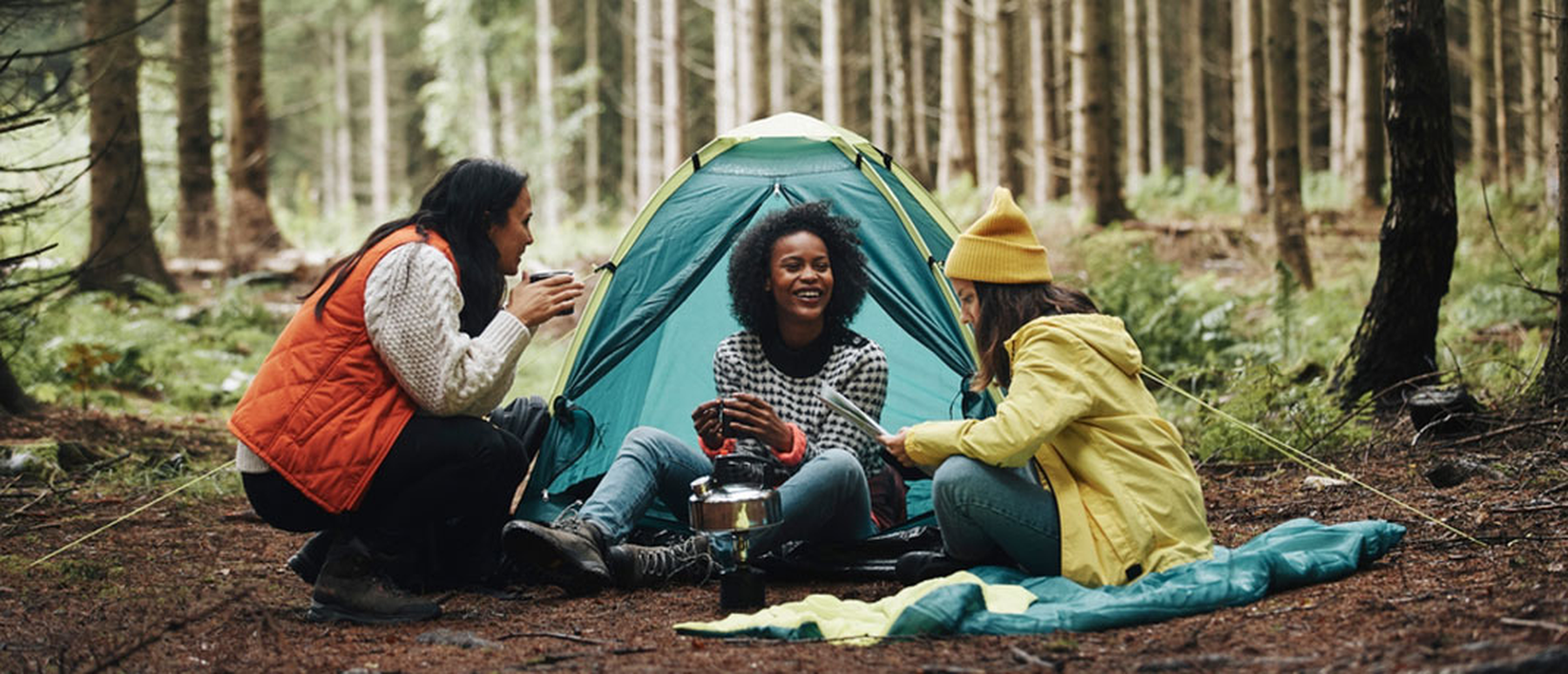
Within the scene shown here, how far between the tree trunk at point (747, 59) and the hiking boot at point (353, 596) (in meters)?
8.81

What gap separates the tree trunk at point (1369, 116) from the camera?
1277cm

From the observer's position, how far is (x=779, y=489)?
3.62m

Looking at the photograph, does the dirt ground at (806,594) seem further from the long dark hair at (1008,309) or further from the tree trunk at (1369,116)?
the tree trunk at (1369,116)

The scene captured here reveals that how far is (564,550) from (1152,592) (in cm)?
144

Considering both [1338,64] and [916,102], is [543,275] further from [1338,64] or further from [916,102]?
[916,102]

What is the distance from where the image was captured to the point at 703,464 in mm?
4066

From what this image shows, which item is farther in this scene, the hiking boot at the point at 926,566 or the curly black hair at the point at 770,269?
the curly black hair at the point at 770,269

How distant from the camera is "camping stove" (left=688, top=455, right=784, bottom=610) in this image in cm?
316

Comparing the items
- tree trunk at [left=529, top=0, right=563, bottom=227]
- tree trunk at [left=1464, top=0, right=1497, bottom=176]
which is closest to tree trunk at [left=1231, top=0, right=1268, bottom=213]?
tree trunk at [left=1464, top=0, right=1497, bottom=176]

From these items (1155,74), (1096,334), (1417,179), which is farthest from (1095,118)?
(1155,74)

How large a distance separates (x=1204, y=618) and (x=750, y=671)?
980 mm

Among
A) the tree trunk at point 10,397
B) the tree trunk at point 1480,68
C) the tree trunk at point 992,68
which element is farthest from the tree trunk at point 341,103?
the tree trunk at point 10,397

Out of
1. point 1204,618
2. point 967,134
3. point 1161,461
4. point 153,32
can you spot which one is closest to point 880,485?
point 1161,461

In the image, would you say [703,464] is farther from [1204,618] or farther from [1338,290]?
[1338,290]
